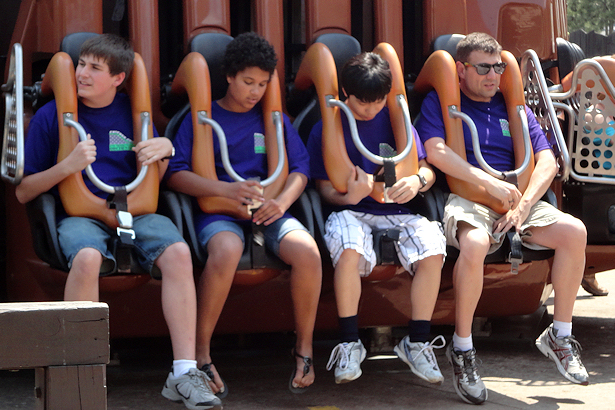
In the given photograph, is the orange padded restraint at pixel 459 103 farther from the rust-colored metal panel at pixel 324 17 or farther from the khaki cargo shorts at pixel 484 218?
the rust-colored metal panel at pixel 324 17

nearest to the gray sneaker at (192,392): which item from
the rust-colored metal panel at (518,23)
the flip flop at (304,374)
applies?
the flip flop at (304,374)

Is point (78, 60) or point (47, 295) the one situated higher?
point (78, 60)

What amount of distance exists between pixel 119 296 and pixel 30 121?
79 cm

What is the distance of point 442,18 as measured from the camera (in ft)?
12.8

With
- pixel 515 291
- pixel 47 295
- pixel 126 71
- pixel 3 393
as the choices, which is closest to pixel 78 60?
pixel 126 71

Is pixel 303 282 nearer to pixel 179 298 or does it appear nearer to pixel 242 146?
pixel 179 298

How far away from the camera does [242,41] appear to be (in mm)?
3287

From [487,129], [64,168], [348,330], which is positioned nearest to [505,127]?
[487,129]

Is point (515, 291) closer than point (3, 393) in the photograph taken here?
No

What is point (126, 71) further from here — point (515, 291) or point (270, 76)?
point (515, 291)

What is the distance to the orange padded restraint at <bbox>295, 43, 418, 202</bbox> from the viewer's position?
326cm

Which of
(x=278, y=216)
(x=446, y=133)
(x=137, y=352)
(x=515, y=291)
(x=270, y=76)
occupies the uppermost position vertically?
(x=270, y=76)

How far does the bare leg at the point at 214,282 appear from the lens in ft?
9.75

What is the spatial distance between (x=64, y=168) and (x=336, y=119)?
1116 mm
